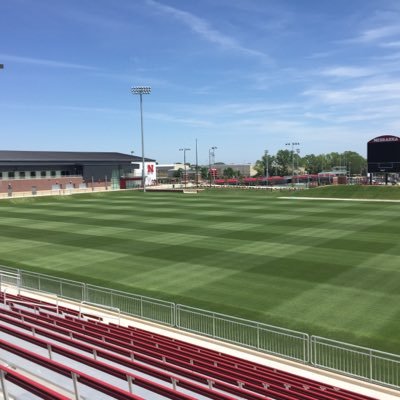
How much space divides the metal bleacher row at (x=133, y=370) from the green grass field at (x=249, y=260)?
766 centimetres

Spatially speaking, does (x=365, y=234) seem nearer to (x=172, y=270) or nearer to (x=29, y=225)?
(x=172, y=270)

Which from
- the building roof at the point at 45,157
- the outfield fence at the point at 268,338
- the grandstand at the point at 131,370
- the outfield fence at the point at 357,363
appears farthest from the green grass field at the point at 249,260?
the building roof at the point at 45,157

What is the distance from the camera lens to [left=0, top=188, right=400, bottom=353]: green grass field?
1984cm

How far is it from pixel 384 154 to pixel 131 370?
81.3m

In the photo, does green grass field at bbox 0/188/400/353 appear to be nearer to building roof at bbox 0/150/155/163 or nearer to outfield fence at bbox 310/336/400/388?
outfield fence at bbox 310/336/400/388

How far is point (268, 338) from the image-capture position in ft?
53.8

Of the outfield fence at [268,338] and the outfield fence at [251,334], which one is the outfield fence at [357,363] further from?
the outfield fence at [251,334]

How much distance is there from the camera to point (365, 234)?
3884 centimetres

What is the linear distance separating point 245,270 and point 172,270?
4.59m

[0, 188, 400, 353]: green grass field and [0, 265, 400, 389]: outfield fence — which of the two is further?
[0, 188, 400, 353]: green grass field

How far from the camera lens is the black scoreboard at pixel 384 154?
7950cm

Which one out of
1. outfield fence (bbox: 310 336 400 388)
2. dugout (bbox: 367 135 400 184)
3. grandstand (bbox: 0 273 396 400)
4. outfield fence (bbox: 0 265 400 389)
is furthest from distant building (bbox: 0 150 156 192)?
outfield fence (bbox: 310 336 400 388)

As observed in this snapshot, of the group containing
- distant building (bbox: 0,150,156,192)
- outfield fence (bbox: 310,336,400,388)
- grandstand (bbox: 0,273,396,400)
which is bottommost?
outfield fence (bbox: 310,336,400,388)

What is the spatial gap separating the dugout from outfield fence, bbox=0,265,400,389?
Answer: 71157 mm
